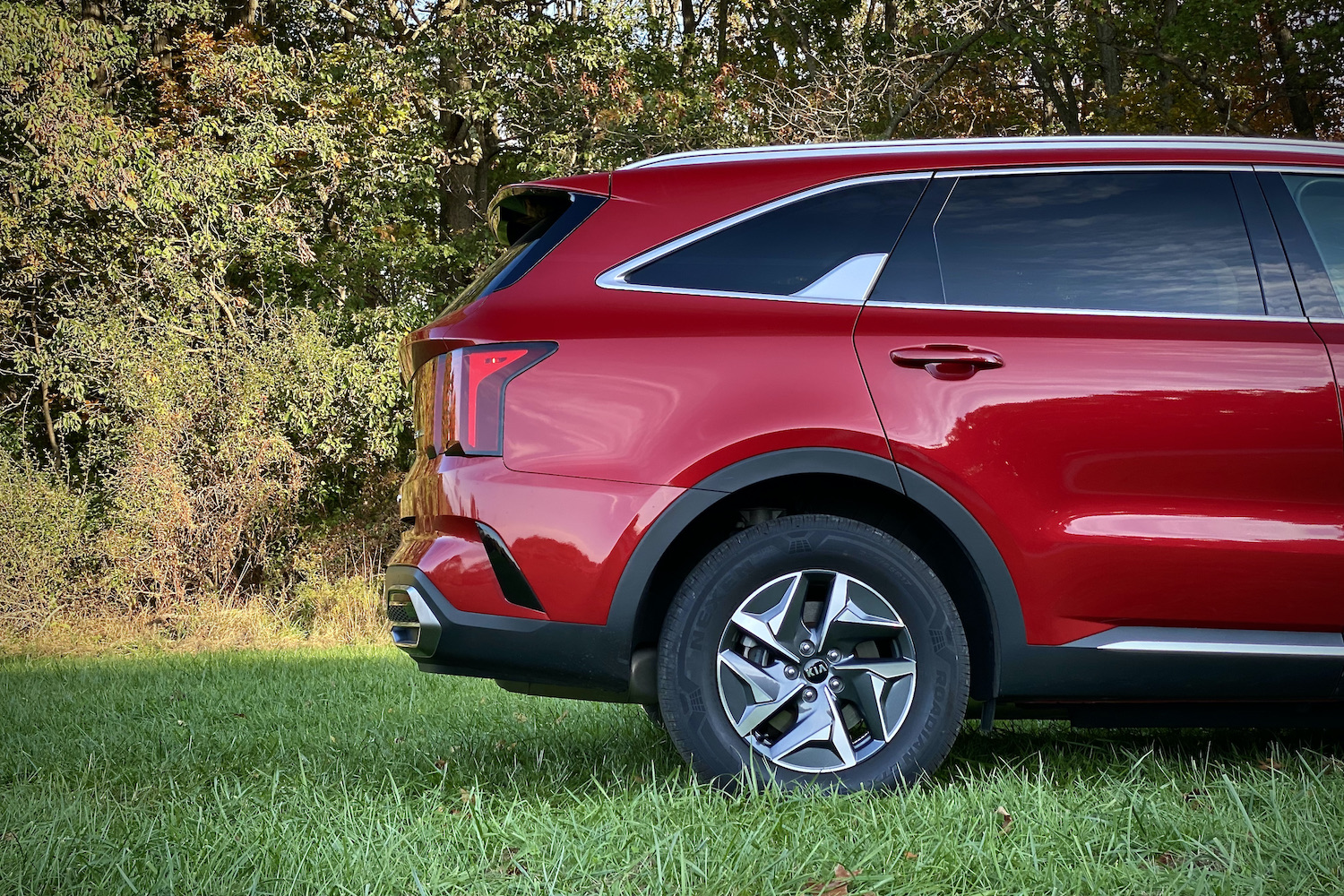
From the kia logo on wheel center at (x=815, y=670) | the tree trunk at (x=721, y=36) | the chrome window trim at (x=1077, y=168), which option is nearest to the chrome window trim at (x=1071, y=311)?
the chrome window trim at (x=1077, y=168)

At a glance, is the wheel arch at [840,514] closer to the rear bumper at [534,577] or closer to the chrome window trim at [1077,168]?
the rear bumper at [534,577]

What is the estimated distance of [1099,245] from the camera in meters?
3.29

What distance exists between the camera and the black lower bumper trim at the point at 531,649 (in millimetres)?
3039

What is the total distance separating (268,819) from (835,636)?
62.9 inches

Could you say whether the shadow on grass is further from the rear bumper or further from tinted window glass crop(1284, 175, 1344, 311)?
Result: tinted window glass crop(1284, 175, 1344, 311)

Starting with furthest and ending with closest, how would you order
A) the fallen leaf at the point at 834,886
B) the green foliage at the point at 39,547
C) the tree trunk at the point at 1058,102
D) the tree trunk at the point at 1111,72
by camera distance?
the tree trunk at the point at 1058,102
the tree trunk at the point at 1111,72
the green foliage at the point at 39,547
the fallen leaf at the point at 834,886

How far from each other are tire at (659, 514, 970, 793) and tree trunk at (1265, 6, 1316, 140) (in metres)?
13.6

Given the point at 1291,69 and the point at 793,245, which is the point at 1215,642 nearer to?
the point at 793,245

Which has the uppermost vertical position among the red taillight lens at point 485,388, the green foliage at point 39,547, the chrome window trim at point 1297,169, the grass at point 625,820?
the chrome window trim at point 1297,169

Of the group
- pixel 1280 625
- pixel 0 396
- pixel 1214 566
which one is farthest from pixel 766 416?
pixel 0 396

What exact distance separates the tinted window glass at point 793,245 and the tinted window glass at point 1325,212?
3.81 feet

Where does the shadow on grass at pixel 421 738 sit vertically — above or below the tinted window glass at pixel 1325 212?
below

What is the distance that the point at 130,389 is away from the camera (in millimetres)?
12758

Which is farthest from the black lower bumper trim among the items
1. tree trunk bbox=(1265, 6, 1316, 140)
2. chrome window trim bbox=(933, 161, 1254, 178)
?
tree trunk bbox=(1265, 6, 1316, 140)
